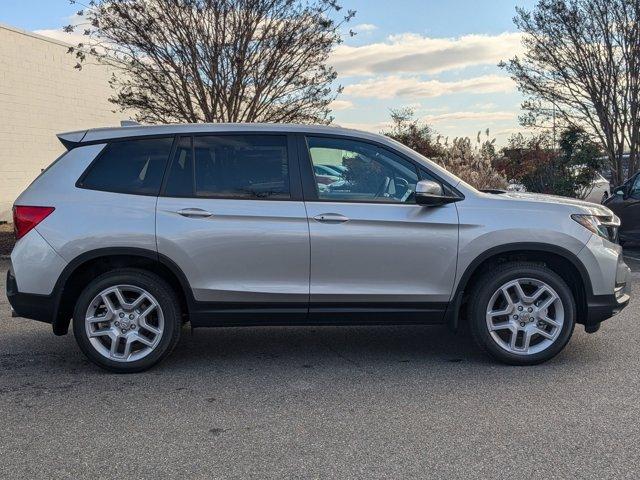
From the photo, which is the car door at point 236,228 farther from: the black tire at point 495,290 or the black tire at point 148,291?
the black tire at point 495,290

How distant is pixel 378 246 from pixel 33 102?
1289 cm

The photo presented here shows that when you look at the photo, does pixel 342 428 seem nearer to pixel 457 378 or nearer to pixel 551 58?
pixel 457 378

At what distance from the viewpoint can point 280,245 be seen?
469 centimetres

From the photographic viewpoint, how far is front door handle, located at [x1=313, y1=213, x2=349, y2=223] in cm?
470

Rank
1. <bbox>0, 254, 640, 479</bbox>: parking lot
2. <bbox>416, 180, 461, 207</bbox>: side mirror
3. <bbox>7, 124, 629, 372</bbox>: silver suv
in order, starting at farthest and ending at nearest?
<bbox>7, 124, 629, 372</bbox>: silver suv, <bbox>416, 180, 461, 207</bbox>: side mirror, <bbox>0, 254, 640, 479</bbox>: parking lot

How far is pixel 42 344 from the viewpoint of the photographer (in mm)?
5680

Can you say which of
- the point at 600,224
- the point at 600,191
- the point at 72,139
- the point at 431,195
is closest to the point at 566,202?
the point at 600,224

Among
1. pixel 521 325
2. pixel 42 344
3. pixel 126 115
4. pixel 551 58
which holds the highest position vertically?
pixel 551 58

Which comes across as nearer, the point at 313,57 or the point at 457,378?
the point at 457,378

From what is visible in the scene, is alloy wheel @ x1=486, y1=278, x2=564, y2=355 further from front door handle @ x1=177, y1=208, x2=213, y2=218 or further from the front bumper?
front door handle @ x1=177, y1=208, x2=213, y2=218

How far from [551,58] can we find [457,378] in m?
10.9

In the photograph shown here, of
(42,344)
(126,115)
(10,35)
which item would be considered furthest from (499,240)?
(126,115)

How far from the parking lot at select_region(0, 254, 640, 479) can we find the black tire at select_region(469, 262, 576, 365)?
115 millimetres

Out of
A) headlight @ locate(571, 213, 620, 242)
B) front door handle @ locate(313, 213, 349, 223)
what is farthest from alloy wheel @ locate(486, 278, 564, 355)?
front door handle @ locate(313, 213, 349, 223)
